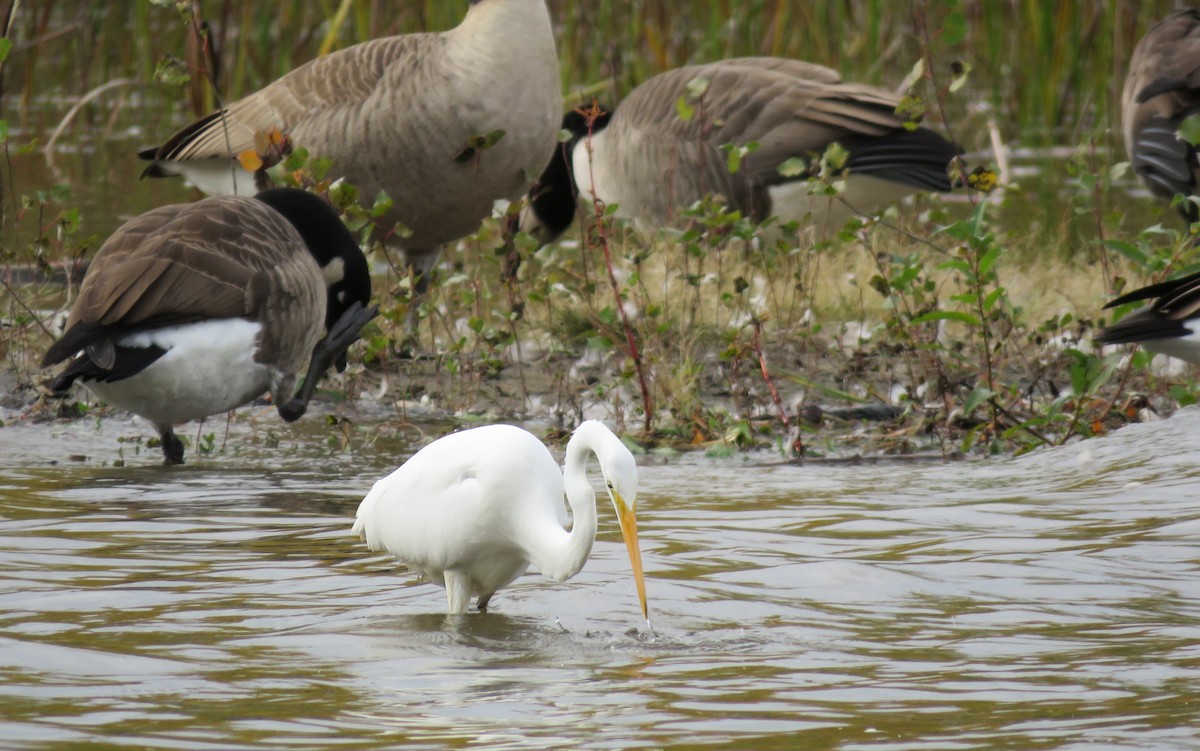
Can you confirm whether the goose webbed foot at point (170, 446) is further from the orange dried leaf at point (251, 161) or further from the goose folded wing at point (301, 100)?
the goose folded wing at point (301, 100)

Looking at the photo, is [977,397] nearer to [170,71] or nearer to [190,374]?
[190,374]

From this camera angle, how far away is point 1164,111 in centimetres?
853

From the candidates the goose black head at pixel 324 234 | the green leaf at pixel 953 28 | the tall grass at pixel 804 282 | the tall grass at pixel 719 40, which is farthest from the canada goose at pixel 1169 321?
the tall grass at pixel 719 40

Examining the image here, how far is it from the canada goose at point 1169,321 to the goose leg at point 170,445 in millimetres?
3252

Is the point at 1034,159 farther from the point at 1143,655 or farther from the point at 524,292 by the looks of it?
the point at 1143,655

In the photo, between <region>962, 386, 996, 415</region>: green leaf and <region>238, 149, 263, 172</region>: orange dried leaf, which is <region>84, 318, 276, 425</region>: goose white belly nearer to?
<region>238, 149, 263, 172</region>: orange dried leaf

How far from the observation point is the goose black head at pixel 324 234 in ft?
22.9

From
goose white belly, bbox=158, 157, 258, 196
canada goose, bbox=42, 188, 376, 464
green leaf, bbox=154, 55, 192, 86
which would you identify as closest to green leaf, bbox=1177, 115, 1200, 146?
canada goose, bbox=42, 188, 376, 464

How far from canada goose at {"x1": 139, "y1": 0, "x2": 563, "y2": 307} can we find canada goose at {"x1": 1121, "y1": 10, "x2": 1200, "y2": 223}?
2.99 m

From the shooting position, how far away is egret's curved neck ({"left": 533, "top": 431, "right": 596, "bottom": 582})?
13.3 feet

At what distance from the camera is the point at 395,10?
13.7m

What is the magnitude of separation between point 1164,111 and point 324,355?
450 centimetres

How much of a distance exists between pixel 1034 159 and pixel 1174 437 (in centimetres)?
733

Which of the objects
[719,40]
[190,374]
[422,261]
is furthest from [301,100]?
[719,40]
